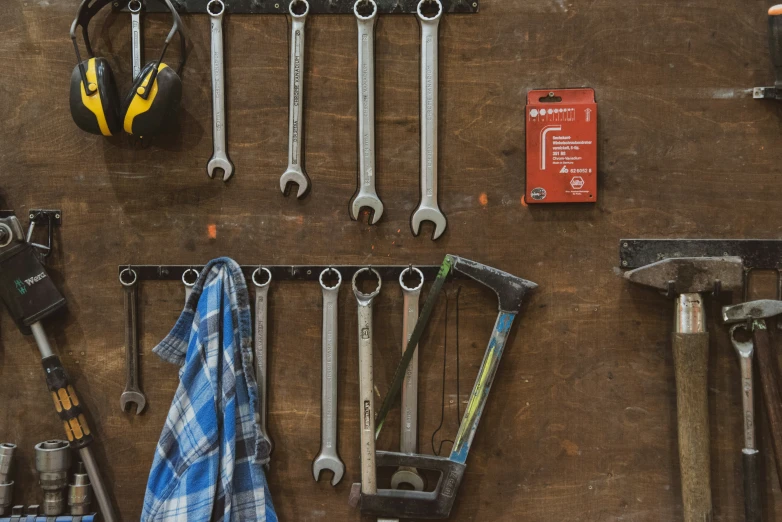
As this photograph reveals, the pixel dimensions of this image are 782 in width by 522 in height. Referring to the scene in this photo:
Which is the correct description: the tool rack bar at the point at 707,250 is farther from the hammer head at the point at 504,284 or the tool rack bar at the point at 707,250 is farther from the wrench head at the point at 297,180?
the wrench head at the point at 297,180

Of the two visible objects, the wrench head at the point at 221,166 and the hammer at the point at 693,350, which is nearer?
the hammer at the point at 693,350

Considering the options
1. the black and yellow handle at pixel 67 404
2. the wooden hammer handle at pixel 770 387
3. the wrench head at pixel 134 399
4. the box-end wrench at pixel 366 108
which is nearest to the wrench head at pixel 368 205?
the box-end wrench at pixel 366 108

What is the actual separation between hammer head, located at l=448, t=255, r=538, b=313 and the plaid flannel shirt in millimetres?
545

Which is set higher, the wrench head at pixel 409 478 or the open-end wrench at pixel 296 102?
the open-end wrench at pixel 296 102

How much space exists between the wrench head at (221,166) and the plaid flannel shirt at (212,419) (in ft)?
0.69

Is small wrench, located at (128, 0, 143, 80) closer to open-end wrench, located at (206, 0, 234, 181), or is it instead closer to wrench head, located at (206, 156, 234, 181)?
open-end wrench, located at (206, 0, 234, 181)

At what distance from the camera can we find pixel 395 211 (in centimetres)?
153

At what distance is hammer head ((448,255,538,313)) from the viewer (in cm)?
146

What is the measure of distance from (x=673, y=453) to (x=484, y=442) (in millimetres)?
444

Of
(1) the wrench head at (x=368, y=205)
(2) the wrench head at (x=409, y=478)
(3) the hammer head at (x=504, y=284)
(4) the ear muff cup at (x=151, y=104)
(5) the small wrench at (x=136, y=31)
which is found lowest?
(2) the wrench head at (x=409, y=478)

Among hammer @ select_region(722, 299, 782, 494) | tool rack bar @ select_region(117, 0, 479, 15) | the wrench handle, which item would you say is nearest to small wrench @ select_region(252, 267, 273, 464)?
the wrench handle

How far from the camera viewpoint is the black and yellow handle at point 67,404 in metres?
1.50

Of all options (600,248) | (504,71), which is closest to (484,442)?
(600,248)

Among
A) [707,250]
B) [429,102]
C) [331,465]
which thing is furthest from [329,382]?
[707,250]
